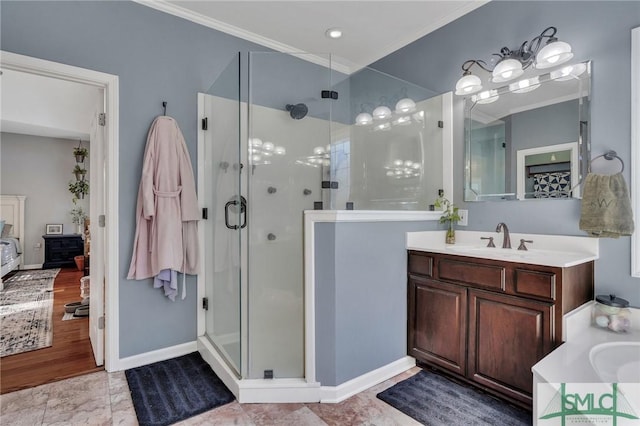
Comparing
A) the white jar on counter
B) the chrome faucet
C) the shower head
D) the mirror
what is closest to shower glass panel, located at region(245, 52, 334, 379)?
the shower head

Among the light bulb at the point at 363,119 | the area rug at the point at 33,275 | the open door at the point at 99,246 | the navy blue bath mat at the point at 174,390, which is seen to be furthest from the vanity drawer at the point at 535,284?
the area rug at the point at 33,275

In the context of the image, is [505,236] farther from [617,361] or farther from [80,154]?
[80,154]

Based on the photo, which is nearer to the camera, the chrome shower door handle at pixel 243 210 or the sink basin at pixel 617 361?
the sink basin at pixel 617 361

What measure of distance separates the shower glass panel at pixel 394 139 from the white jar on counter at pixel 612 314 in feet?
4.26

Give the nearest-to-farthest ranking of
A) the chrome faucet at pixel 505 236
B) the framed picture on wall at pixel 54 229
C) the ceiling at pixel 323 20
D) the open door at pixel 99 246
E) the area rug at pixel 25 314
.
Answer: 1. the chrome faucet at pixel 505 236
2. the open door at pixel 99 246
3. the ceiling at pixel 323 20
4. the area rug at pixel 25 314
5. the framed picture on wall at pixel 54 229

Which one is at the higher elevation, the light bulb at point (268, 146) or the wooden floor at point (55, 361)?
the light bulb at point (268, 146)

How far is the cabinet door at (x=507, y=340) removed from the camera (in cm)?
172

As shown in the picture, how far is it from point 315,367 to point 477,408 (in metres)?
0.94

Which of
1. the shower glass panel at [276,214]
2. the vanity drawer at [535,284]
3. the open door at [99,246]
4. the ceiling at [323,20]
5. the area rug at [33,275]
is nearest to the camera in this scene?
the vanity drawer at [535,284]

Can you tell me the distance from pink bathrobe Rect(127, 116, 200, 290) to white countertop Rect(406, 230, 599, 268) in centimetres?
171

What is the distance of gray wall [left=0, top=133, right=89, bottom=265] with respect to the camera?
237 inches

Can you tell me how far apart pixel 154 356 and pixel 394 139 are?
8.46ft

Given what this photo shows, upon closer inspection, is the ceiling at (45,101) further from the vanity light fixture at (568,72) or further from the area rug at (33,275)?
the vanity light fixture at (568,72)

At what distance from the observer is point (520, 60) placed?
2238 mm
